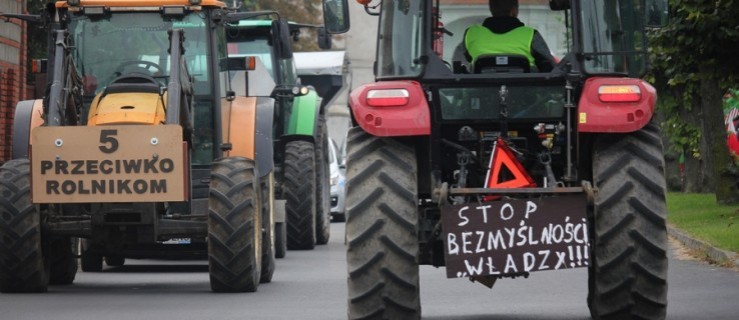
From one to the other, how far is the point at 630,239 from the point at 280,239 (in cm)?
1180

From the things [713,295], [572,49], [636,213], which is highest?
[572,49]

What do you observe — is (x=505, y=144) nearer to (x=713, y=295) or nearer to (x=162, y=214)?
(x=713, y=295)

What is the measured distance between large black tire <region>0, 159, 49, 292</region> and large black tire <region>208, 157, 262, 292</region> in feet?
4.80

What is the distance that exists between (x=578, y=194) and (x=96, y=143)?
559cm

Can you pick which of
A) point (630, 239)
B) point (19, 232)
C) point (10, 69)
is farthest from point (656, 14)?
point (10, 69)

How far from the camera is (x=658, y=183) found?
11117 mm

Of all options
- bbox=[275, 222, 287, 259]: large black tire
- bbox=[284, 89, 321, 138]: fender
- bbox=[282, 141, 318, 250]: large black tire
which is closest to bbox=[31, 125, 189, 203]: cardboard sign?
bbox=[275, 222, 287, 259]: large black tire

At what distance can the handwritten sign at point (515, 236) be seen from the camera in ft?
35.9

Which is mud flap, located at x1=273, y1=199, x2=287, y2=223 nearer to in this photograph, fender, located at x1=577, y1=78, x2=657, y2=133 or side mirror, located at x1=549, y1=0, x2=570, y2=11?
side mirror, located at x1=549, y1=0, x2=570, y2=11

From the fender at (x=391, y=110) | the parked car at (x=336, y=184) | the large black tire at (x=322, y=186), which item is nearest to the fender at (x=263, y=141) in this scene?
the fender at (x=391, y=110)

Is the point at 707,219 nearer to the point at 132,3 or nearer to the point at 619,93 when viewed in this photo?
the point at 132,3

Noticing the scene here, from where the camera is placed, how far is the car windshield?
16984 mm

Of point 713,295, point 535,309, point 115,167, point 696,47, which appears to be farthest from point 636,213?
point 696,47

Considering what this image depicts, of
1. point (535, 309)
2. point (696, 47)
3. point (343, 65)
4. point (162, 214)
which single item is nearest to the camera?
point (535, 309)
